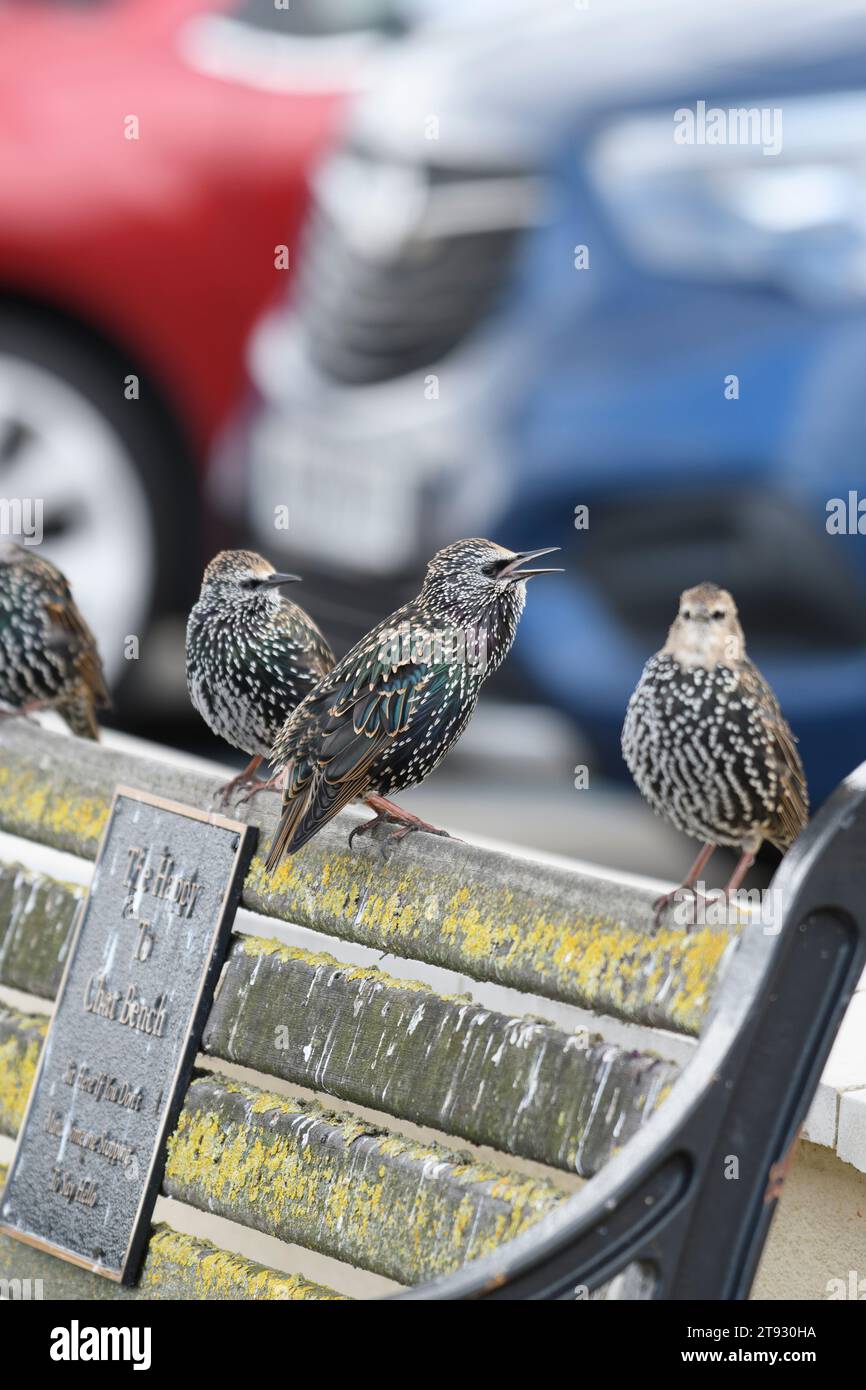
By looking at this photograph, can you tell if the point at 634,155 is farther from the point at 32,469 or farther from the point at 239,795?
the point at 239,795

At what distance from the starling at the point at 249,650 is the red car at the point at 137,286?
309 cm

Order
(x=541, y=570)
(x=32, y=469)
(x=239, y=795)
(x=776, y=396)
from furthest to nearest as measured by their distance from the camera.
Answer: (x=32, y=469)
(x=776, y=396)
(x=239, y=795)
(x=541, y=570)

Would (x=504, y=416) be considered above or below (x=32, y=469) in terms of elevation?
above

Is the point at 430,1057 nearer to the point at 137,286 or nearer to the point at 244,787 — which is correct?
the point at 244,787

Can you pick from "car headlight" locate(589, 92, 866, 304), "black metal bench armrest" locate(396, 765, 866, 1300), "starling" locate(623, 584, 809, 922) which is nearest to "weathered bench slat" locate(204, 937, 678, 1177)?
"black metal bench armrest" locate(396, 765, 866, 1300)

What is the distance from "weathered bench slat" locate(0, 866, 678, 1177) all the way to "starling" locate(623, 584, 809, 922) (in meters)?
0.27

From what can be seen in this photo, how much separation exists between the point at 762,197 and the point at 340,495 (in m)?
1.28

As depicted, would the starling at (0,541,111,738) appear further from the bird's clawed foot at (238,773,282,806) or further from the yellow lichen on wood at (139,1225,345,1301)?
the yellow lichen on wood at (139,1225,345,1301)

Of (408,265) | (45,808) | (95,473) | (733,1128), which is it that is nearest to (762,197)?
(408,265)

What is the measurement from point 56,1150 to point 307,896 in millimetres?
493

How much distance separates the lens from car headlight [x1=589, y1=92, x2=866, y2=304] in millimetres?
5195

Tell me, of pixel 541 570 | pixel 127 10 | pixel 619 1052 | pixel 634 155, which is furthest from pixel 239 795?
pixel 127 10

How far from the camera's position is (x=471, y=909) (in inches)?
100

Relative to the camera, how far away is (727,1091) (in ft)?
7.12
